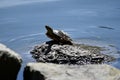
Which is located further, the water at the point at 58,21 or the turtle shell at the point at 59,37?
the water at the point at 58,21

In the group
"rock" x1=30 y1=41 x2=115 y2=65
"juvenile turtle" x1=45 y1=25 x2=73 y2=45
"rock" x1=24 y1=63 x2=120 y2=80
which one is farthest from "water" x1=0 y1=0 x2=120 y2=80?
"rock" x1=24 y1=63 x2=120 y2=80

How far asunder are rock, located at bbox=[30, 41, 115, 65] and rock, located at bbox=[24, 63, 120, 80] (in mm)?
1127

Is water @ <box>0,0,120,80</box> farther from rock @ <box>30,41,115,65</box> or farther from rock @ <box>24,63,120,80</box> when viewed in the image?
rock @ <box>24,63,120,80</box>

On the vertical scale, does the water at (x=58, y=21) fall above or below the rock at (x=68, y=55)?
above

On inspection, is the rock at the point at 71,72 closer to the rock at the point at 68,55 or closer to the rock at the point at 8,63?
the rock at the point at 8,63

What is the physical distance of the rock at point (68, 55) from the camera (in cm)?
545

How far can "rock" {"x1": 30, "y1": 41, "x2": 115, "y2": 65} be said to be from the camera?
5449 mm

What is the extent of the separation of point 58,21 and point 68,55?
114 inches

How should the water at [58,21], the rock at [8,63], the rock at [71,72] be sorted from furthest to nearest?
1. the water at [58,21]
2. the rock at [8,63]
3. the rock at [71,72]

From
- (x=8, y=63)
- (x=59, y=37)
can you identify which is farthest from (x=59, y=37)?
(x=8, y=63)

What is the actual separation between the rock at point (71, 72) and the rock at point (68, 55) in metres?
1.13

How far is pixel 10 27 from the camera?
26.1ft

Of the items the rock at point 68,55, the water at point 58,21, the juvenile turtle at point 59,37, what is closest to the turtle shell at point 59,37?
the juvenile turtle at point 59,37

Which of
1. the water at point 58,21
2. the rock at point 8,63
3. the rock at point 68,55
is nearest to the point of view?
the rock at point 8,63
